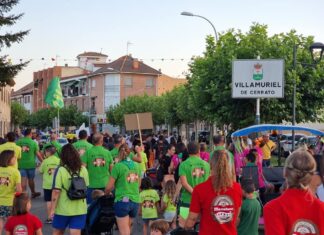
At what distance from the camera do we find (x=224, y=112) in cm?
3039

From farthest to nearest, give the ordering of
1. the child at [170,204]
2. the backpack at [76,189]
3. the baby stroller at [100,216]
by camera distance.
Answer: the child at [170,204], the baby stroller at [100,216], the backpack at [76,189]

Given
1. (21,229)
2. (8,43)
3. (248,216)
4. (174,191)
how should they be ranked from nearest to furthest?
(21,229) < (248,216) < (174,191) < (8,43)

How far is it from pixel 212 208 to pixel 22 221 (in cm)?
252

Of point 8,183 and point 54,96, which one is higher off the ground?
point 54,96

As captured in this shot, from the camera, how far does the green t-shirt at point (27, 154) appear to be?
15250 mm

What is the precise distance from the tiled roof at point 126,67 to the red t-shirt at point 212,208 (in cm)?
9047

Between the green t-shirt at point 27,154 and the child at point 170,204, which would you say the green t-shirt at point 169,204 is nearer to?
the child at point 170,204

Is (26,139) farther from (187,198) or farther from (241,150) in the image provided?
(187,198)

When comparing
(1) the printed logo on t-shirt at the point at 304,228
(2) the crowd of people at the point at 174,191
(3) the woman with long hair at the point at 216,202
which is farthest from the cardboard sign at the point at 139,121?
(1) the printed logo on t-shirt at the point at 304,228

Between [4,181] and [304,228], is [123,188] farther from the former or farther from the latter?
[304,228]

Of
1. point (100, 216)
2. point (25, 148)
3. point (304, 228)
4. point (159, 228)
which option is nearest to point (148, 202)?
point (100, 216)

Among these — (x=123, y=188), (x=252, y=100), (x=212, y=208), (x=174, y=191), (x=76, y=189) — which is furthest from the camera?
(x=252, y=100)

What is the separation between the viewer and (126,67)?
9812 cm

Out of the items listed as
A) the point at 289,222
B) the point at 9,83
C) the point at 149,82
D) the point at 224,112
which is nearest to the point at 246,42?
the point at 224,112
